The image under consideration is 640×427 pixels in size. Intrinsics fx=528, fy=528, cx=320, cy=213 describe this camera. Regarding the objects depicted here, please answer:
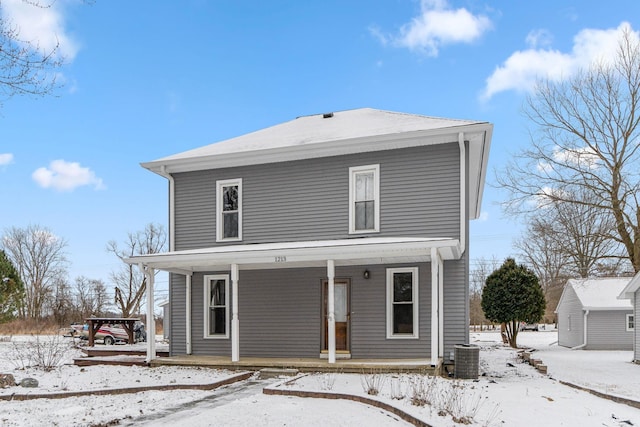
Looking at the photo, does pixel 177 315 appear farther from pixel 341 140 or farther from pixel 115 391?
pixel 341 140

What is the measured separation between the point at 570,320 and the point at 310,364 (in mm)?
21366

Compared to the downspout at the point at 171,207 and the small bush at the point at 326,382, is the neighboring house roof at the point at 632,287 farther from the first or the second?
the downspout at the point at 171,207

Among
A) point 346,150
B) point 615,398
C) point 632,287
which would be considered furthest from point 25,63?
point 632,287

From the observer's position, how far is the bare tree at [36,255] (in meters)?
45.1

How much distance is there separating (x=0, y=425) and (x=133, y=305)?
38.4m

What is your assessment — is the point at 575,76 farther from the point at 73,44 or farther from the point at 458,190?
the point at 73,44

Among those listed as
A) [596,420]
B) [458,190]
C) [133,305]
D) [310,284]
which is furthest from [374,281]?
[133,305]

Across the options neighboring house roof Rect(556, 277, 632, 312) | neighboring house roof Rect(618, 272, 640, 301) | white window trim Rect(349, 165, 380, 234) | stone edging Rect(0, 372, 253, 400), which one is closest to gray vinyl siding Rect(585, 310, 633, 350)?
neighboring house roof Rect(556, 277, 632, 312)

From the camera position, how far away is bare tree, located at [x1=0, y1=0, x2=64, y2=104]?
6.43m

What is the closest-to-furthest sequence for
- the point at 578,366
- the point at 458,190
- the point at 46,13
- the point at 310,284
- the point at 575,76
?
the point at 46,13, the point at 458,190, the point at 310,284, the point at 578,366, the point at 575,76

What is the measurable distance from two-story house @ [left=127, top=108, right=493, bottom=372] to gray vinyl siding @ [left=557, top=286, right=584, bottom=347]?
15494mm

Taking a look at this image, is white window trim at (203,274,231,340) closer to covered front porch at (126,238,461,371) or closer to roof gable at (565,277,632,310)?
covered front porch at (126,238,461,371)

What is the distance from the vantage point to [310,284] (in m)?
13.0

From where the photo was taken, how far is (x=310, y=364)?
36.7 ft
